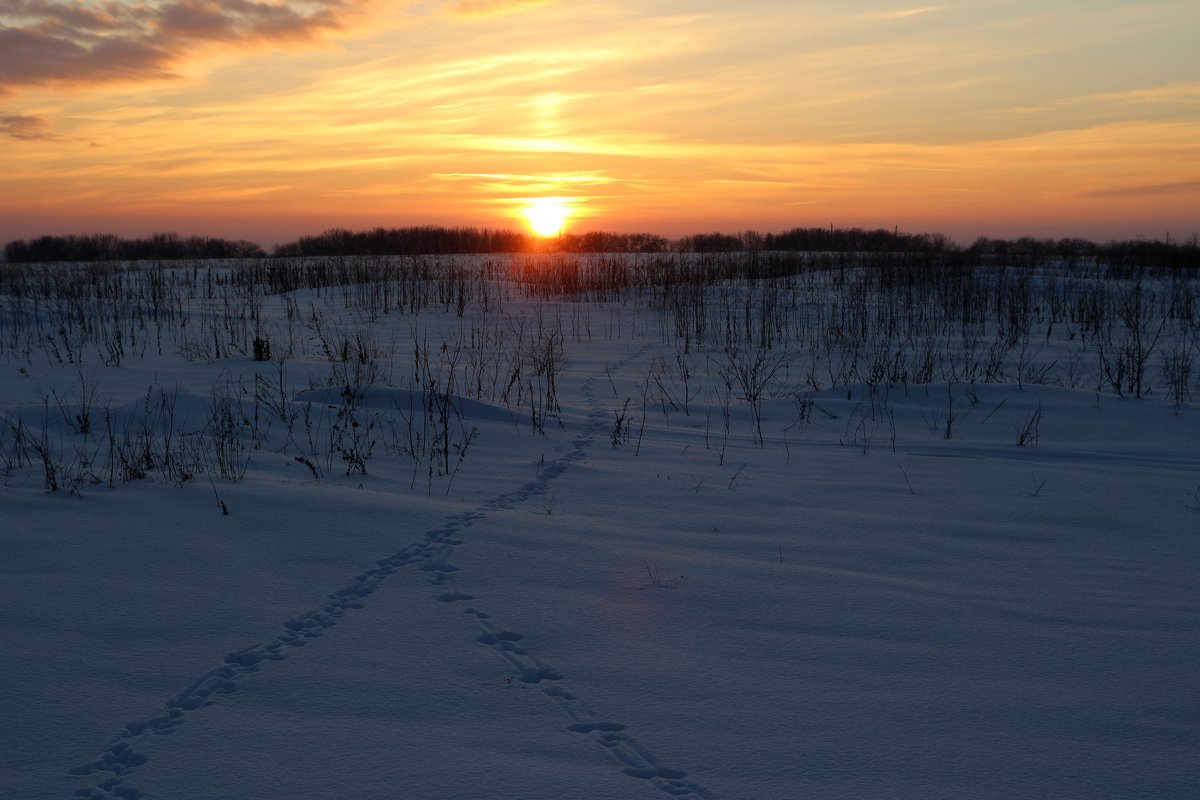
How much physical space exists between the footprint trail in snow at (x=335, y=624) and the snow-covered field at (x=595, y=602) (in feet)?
0.04

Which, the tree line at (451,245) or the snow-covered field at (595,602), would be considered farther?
the tree line at (451,245)

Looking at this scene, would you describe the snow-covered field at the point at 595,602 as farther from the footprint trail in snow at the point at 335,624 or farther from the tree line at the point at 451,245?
the tree line at the point at 451,245

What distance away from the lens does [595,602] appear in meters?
3.21

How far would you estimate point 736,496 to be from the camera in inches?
184

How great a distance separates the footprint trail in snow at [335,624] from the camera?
2.12 m

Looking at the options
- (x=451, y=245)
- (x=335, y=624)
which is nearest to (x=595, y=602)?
(x=335, y=624)

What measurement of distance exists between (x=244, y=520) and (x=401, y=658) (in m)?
1.78

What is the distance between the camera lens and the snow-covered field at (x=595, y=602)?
219 cm

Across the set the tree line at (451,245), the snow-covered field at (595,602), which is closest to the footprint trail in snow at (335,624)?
the snow-covered field at (595,602)

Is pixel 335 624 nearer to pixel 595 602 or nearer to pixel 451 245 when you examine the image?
pixel 595 602

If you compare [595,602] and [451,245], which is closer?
[595,602]

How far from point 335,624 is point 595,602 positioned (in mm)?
1030

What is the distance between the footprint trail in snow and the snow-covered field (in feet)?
0.04

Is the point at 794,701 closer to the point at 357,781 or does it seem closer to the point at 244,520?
the point at 357,781
